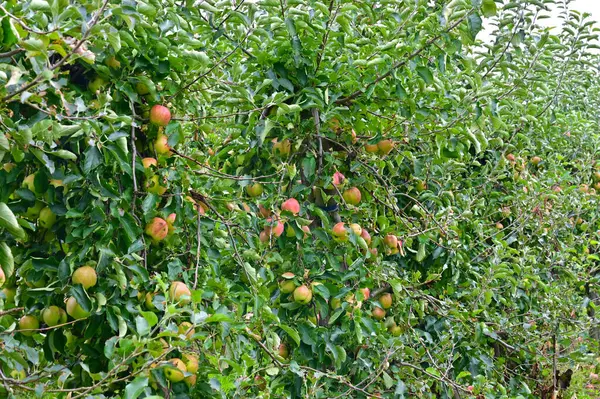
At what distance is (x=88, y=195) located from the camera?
5.40 ft

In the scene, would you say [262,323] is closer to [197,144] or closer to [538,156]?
[197,144]

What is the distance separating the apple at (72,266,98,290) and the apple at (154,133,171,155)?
17.1 inches

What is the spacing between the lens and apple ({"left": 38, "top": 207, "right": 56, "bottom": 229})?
1.66m

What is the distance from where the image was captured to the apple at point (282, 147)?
2.38m

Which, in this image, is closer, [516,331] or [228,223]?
[228,223]

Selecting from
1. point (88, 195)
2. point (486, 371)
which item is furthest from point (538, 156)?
point (88, 195)

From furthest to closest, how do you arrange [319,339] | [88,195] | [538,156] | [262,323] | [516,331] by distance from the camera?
[538,156] < [516,331] < [319,339] < [262,323] < [88,195]

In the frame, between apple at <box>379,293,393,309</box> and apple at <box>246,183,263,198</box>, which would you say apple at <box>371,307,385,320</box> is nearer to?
apple at <box>379,293,393,309</box>

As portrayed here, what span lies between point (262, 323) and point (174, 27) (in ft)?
2.94

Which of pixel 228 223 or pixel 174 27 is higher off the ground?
pixel 174 27

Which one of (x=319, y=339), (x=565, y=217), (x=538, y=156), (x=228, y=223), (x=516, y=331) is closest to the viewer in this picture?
(x=228, y=223)

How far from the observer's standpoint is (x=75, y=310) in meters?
1.61

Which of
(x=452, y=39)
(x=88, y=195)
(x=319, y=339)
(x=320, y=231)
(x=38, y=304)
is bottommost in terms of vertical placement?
(x=319, y=339)

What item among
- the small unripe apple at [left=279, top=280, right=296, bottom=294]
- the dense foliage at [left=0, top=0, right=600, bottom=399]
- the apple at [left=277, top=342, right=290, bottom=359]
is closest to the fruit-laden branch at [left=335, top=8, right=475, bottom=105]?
the dense foliage at [left=0, top=0, right=600, bottom=399]
